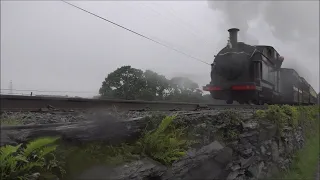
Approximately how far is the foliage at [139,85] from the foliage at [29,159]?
8345 mm

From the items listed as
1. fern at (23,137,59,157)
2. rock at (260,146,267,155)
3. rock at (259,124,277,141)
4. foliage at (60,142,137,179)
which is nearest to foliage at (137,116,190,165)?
foliage at (60,142,137,179)

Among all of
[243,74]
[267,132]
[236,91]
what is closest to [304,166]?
[267,132]

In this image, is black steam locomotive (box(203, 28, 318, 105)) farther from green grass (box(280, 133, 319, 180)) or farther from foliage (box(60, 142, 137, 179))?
foliage (box(60, 142, 137, 179))

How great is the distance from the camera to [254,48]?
14.8m

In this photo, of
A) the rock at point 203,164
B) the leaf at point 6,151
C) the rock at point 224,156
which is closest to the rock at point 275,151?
the rock at point 224,156

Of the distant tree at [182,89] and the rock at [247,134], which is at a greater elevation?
the distant tree at [182,89]

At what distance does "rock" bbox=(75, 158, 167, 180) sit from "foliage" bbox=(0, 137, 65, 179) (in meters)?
0.30

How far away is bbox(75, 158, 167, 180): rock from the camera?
271 centimetres

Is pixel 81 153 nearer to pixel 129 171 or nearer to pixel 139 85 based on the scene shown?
pixel 129 171

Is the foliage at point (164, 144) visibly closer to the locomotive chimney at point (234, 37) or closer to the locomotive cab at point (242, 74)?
the locomotive cab at point (242, 74)

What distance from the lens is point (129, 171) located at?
9.91 ft

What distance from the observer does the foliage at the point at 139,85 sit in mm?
11538

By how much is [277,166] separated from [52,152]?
7063mm

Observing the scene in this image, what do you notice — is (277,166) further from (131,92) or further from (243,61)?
(243,61)
